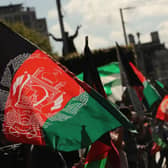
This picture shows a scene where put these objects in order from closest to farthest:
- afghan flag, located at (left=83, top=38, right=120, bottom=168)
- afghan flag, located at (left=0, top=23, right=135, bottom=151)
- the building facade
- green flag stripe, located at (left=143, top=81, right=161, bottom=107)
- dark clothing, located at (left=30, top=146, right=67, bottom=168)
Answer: afghan flag, located at (left=0, top=23, right=135, bottom=151)
dark clothing, located at (left=30, top=146, right=67, bottom=168)
afghan flag, located at (left=83, top=38, right=120, bottom=168)
green flag stripe, located at (left=143, top=81, right=161, bottom=107)
the building facade

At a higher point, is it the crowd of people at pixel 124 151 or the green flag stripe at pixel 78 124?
the green flag stripe at pixel 78 124

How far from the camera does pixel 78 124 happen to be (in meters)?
4.71

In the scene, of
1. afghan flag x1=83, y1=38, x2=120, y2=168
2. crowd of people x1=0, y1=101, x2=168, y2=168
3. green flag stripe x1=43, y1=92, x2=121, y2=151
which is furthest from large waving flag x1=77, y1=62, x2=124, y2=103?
green flag stripe x1=43, y1=92, x2=121, y2=151

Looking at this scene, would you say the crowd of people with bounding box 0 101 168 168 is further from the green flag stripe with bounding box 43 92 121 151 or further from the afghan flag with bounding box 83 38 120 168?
the green flag stripe with bounding box 43 92 121 151

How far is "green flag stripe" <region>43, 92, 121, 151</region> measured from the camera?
15.0ft

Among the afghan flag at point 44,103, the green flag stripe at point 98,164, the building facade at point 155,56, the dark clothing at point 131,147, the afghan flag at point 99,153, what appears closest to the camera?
the afghan flag at point 44,103

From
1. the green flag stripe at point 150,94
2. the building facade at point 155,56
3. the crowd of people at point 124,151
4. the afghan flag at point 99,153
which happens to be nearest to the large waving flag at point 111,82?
the crowd of people at point 124,151

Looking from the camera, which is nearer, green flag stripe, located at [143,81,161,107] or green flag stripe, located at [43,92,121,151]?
green flag stripe, located at [43,92,121,151]

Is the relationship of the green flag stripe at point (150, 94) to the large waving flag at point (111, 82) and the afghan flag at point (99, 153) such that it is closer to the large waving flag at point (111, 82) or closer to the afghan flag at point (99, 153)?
the large waving flag at point (111, 82)

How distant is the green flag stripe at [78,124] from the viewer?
4586 mm

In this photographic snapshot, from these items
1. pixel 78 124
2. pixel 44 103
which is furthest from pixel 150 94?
pixel 44 103

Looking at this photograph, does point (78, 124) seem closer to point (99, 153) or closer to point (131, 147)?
point (99, 153)

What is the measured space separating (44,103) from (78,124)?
1.04 feet

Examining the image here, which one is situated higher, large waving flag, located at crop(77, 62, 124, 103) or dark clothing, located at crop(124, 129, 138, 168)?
large waving flag, located at crop(77, 62, 124, 103)
